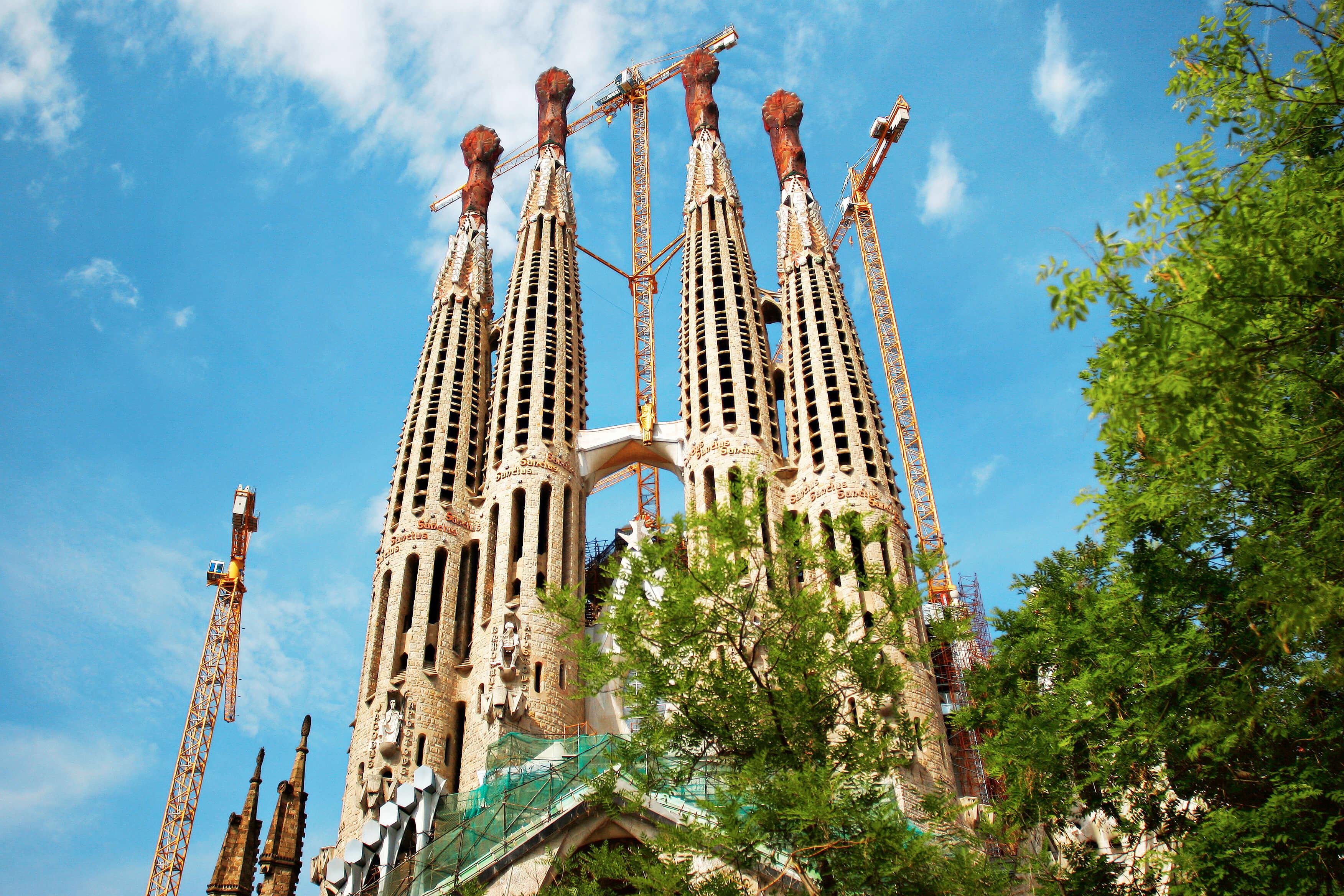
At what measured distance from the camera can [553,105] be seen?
51812 millimetres

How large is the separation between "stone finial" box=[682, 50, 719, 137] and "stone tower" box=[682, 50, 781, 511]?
1.39 m

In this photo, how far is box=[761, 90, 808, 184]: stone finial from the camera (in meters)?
49.2

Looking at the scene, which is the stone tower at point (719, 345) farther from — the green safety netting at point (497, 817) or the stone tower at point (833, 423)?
the green safety netting at point (497, 817)

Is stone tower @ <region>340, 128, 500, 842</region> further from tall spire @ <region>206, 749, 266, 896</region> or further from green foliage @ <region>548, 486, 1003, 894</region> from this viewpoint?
green foliage @ <region>548, 486, 1003, 894</region>

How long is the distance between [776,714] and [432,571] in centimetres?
2369

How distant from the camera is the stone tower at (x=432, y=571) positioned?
31.1 metres

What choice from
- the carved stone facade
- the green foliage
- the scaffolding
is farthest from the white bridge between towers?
the green foliage

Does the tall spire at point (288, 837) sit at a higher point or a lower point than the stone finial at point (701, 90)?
lower

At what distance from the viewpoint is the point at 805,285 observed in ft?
142

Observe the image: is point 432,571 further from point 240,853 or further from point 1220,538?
point 1220,538

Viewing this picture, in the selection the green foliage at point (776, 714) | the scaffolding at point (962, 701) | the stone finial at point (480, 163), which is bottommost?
the green foliage at point (776, 714)

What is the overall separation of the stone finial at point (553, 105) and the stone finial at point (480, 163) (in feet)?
7.14

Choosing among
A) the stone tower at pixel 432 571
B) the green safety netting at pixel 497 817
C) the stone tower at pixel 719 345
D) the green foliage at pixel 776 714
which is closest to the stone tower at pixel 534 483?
the stone tower at pixel 432 571

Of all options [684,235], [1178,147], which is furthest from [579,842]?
[684,235]
